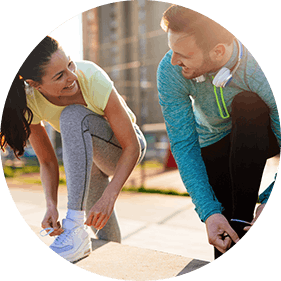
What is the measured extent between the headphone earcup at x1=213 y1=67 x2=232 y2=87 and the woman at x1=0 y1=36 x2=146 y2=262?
12.7 inches

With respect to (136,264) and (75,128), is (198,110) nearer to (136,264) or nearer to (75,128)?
(75,128)

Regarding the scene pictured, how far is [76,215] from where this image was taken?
3.17 ft

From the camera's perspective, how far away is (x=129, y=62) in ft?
4.42

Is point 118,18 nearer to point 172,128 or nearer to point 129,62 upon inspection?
point 129,62

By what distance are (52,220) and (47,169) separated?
199 mm

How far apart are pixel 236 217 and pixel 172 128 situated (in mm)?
363

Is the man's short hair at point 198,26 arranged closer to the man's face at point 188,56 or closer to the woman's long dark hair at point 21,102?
the man's face at point 188,56

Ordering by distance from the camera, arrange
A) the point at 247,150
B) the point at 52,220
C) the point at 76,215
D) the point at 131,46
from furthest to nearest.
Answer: the point at 131,46 < the point at 52,220 < the point at 76,215 < the point at 247,150

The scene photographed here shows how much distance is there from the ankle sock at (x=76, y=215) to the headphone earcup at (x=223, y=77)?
64cm

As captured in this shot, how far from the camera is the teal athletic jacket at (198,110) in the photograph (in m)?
0.94

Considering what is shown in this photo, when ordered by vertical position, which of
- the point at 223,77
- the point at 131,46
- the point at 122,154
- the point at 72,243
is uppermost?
the point at 131,46

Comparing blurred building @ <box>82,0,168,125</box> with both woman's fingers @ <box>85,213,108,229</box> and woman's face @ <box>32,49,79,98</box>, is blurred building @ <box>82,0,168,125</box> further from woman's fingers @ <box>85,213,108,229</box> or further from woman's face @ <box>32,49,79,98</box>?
woman's fingers @ <box>85,213,108,229</box>

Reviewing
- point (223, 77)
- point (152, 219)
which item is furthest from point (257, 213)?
point (152, 219)

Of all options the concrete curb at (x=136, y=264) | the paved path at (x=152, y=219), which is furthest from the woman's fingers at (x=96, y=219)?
the concrete curb at (x=136, y=264)
